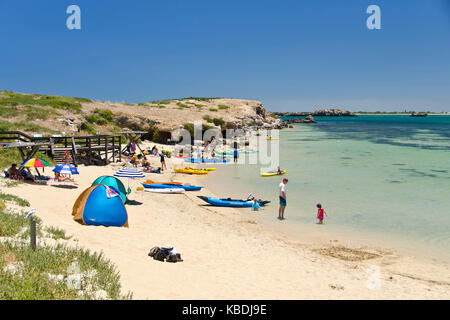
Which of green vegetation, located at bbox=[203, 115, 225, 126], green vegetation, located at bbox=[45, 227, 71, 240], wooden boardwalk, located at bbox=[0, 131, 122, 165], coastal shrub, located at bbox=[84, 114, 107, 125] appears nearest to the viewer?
green vegetation, located at bbox=[45, 227, 71, 240]

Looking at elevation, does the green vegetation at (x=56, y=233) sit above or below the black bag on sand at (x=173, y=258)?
Result: above

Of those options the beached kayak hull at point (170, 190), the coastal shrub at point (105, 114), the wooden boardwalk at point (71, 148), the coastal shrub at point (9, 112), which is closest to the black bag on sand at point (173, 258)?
the beached kayak hull at point (170, 190)

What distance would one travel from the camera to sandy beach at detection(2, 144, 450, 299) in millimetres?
7891

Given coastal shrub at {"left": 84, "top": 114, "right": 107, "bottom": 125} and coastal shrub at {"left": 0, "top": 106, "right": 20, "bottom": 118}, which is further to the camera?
coastal shrub at {"left": 84, "top": 114, "right": 107, "bottom": 125}

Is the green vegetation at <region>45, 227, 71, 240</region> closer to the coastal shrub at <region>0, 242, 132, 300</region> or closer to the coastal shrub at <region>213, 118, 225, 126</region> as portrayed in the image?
the coastal shrub at <region>0, 242, 132, 300</region>

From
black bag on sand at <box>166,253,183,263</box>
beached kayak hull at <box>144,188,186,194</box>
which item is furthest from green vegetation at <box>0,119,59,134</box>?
black bag on sand at <box>166,253,183,263</box>

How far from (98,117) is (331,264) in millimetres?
→ 34029

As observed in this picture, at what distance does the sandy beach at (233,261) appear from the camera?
7.89 meters

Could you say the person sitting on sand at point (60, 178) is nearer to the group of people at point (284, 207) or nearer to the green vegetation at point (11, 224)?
the green vegetation at point (11, 224)

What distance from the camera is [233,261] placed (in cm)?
1002

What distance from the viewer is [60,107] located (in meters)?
37.8

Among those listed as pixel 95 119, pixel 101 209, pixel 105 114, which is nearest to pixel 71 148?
pixel 95 119

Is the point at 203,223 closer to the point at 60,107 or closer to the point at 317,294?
the point at 317,294
